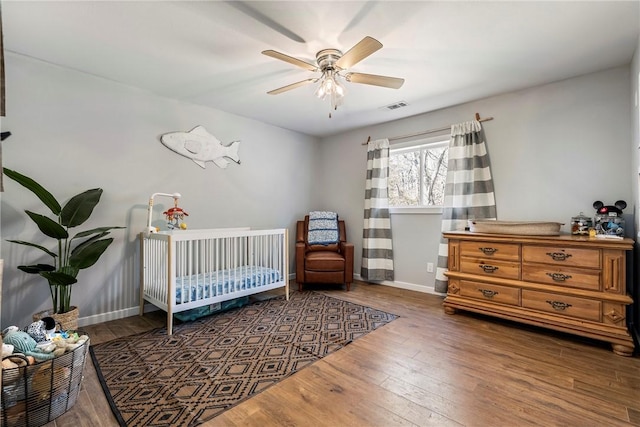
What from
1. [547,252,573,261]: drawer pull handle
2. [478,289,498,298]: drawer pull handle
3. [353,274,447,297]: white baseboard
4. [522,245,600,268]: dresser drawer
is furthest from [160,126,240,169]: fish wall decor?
[547,252,573,261]: drawer pull handle

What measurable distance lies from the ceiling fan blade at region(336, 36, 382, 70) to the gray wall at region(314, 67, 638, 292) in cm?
200

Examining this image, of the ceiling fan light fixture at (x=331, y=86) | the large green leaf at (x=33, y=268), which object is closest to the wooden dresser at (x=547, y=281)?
the ceiling fan light fixture at (x=331, y=86)

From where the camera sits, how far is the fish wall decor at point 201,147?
10.5 feet

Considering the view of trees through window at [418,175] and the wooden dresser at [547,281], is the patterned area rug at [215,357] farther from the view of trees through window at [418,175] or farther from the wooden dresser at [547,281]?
the view of trees through window at [418,175]

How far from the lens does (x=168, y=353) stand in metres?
2.13

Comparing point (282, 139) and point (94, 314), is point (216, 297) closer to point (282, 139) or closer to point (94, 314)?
point (94, 314)

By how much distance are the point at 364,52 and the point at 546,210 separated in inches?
94.5

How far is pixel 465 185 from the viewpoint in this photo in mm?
3289

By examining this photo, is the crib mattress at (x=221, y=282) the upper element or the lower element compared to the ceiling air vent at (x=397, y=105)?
lower

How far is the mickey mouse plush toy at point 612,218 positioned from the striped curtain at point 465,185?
2.80 ft

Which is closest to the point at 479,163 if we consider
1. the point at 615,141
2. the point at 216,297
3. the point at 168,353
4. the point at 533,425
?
the point at 615,141

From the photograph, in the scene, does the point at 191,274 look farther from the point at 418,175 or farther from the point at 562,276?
the point at 562,276

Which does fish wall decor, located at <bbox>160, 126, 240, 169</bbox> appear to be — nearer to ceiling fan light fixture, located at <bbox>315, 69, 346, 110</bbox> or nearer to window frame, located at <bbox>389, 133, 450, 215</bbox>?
ceiling fan light fixture, located at <bbox>315, 69, 346, 110</bbox>

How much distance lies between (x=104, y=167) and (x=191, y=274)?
130 cm
